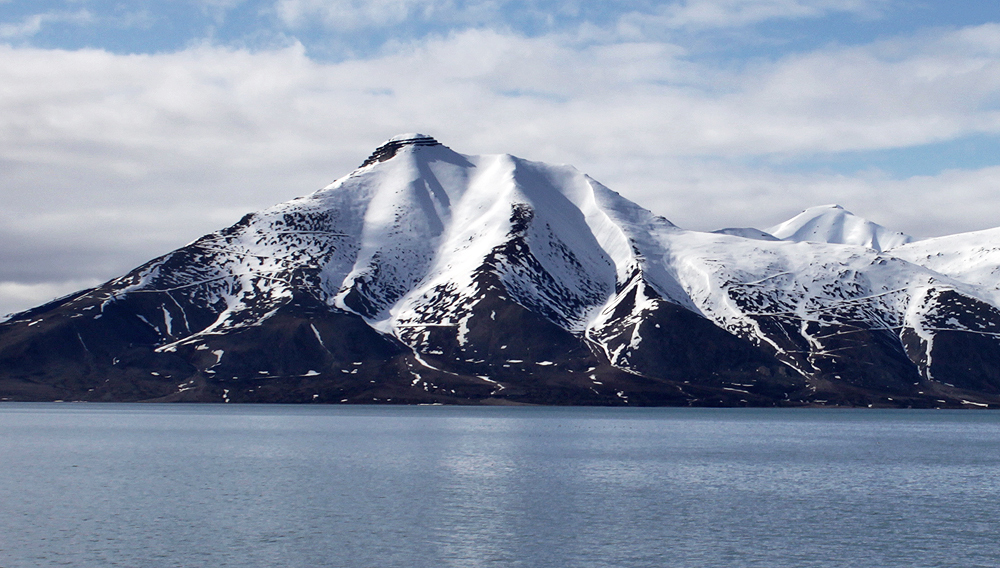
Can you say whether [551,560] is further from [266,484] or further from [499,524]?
[266,484]

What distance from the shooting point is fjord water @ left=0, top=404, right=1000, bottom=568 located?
65875 millimetres

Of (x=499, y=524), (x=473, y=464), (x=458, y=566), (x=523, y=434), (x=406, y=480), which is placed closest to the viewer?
(x=458, y=566)

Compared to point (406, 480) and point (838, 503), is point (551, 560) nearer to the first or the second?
point (838, 503)

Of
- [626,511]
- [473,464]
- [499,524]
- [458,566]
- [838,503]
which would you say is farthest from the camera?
[473,464]

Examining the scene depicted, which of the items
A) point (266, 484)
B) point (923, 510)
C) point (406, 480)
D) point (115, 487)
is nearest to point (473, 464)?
point (406, 480)

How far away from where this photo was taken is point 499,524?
255ft

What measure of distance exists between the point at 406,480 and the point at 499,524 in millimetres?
31879

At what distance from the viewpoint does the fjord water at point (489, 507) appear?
65875 millimetres

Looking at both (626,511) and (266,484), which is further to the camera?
(266,484)

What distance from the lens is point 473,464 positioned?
422ft

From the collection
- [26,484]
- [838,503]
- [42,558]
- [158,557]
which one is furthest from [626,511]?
[26,484]

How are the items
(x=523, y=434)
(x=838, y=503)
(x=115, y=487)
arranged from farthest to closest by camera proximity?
1. (x=523, y=434)
2. (x=115, y=487)
3. (x=838, y=503)

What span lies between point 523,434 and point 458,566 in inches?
5412

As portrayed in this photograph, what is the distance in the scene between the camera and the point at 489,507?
8719cm
